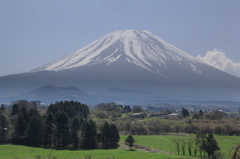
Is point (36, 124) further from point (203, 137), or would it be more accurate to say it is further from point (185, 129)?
point (185, 129)

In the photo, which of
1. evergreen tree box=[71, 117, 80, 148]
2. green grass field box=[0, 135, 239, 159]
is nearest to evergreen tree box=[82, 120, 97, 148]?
evergreen tree box=[71, 117, 80, 148]

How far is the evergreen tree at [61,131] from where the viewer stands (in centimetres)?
3844

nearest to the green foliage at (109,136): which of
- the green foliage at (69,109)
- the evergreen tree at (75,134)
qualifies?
the evergreen tree at (75,134)

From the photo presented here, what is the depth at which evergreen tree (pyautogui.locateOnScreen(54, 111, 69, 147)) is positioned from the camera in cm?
3844

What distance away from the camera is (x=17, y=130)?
39.4 metres

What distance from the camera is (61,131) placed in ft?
127

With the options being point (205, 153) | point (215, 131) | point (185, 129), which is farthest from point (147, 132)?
point (205, 153)

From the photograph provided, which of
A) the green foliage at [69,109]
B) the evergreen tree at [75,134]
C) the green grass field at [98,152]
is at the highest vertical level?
the green foliage at [69,109]

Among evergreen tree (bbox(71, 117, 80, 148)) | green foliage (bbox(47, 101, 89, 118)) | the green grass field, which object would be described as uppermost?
green foliage (bbox(47, 101, 89, 118))

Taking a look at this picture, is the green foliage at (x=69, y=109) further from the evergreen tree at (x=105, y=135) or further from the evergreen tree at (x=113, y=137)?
the evergreen tree at (x=113, y=137)

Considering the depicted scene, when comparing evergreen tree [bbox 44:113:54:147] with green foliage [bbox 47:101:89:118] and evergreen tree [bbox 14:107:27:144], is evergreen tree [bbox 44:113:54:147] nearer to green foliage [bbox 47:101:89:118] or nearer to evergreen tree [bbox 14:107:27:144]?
evergreen tree [bbox 14:107:27:144]

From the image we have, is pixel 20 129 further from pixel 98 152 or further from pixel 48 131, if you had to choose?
pixel 98 152

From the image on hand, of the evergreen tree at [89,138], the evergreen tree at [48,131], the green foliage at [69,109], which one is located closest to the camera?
the evergreen tree at [48,131]

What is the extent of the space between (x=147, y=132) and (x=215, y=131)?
1484 centimetres
